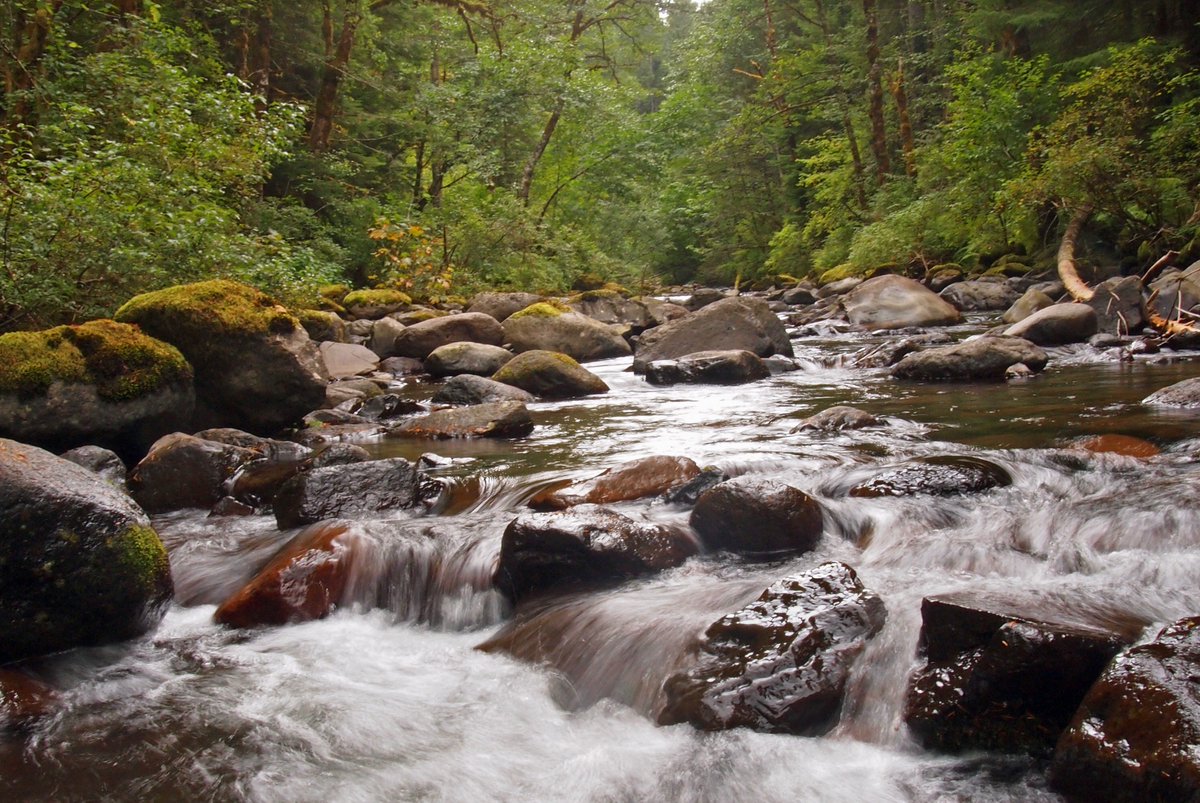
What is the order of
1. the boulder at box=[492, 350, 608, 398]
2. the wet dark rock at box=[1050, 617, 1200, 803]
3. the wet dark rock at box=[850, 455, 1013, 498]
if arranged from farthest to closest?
the boulder at box=[492, 350, 608, 398] < the wet dark rock at box=[850, 455, 1013, 498] < the wet dark rock at box=[1050, 617, 1200, 803]

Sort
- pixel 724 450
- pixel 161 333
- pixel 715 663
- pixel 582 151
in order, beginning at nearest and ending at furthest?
pixel 715 663
pixel 724 450
pixel 161 333
pixel 582 151

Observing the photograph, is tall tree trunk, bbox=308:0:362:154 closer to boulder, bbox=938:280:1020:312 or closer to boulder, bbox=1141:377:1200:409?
boulder, bbox=938:280:1020:312

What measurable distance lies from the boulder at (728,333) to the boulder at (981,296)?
6.28 meters

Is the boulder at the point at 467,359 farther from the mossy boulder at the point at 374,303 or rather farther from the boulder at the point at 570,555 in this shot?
the boulder at the point at 570,555

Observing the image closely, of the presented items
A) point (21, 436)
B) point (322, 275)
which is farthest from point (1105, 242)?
point (21, 436)

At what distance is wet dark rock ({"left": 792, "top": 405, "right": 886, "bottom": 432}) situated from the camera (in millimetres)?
6773

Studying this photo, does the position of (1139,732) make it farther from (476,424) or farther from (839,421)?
(476,424)

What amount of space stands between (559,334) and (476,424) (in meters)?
5.87

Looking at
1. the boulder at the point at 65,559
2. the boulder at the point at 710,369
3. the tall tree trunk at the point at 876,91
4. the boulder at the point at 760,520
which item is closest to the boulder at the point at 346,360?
the boulder at the point at 710,369

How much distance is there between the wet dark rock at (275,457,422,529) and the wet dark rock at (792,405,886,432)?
3.37 metres

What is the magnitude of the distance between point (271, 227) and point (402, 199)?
5.40m

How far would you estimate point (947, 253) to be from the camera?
21.0 metres

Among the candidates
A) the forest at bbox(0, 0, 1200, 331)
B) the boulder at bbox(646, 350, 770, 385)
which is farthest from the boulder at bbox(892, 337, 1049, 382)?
the forest at bbox(0, 0, 1200, 331)

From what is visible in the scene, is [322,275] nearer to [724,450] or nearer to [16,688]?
[724,450]
